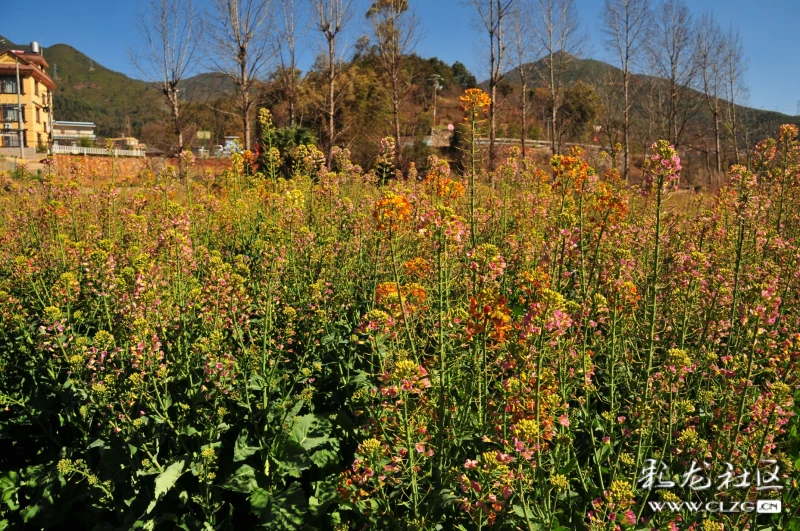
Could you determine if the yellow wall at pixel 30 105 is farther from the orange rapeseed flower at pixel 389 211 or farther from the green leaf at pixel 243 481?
the orange rapeseed flower at pixel 389 211

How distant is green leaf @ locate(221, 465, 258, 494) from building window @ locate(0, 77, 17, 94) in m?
78.9

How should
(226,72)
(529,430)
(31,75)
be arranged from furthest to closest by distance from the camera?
(31,75) → (226,72) → (529,430)

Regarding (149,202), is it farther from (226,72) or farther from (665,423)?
(226,72)

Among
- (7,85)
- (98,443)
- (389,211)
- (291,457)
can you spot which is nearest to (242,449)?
(291,457)

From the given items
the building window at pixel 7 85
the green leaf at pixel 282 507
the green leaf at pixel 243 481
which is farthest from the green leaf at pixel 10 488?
the building window at pixel 7 85

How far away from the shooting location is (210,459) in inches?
99.9

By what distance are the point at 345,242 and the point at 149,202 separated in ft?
14.2

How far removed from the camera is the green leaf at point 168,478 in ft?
8.60

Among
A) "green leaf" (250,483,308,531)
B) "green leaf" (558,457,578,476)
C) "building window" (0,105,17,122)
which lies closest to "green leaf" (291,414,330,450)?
"green leaf" (250,483,308,531)

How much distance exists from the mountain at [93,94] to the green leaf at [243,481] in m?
151

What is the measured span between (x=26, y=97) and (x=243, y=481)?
7375cm

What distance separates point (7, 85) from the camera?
62.5 meters

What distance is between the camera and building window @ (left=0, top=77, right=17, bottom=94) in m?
62.1

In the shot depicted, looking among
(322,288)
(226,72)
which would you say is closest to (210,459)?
(322,288)
